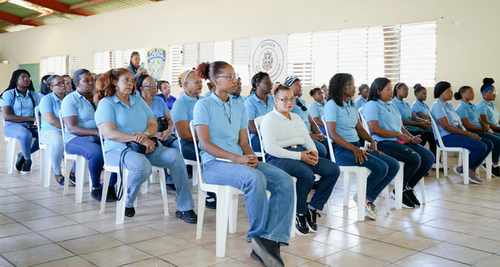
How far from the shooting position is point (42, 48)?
48.0 feet

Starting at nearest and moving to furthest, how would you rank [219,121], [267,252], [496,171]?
[267,252] → [219,121] → [496,171]

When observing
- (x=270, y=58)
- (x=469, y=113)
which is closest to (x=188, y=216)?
(x=469, y=113)

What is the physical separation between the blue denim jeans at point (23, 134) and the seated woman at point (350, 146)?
326 cm

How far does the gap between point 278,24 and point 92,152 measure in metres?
5.33

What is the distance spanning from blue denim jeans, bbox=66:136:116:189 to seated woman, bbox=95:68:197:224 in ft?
1.36

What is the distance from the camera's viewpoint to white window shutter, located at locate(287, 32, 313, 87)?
8.08 meters

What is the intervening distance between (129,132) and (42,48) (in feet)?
41.8

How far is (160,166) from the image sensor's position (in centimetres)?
341

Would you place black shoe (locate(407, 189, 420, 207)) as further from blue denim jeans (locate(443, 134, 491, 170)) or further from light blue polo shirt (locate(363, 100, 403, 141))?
blue denim jeans (locate(443, 134, 491, 170))

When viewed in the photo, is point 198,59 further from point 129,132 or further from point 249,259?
point 249,259

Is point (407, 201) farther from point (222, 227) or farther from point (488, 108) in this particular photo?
point (488, 108)

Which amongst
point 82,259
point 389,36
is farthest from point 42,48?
point 82,259

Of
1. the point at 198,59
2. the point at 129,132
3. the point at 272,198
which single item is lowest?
the point at 272,198

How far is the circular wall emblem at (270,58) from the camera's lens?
8.48 meters
